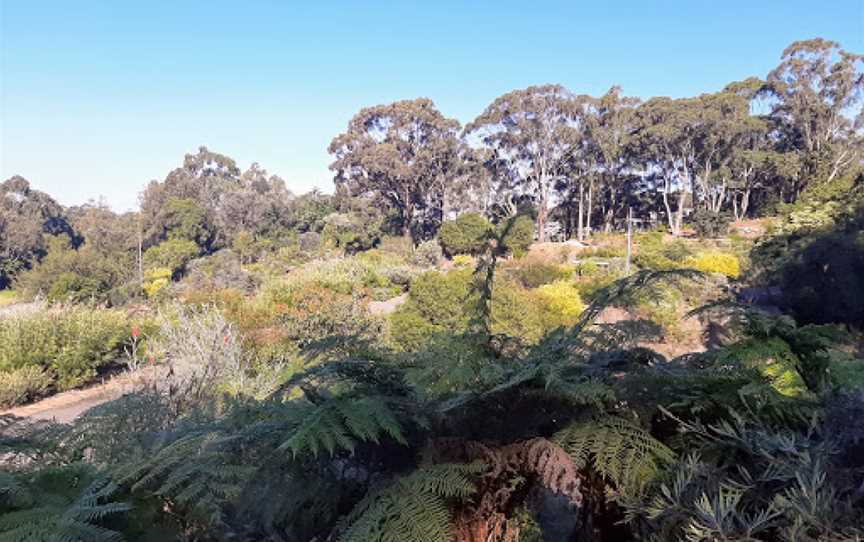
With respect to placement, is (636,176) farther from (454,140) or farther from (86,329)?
(86,329)

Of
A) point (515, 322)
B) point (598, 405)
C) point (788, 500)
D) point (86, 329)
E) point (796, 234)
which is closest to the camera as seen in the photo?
point (788, 500)

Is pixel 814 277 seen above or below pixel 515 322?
below

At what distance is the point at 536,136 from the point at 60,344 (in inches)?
1012

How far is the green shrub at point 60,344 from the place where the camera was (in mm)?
8234

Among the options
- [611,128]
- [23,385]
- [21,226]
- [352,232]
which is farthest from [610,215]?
[21,226]

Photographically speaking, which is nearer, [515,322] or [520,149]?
[515,322]

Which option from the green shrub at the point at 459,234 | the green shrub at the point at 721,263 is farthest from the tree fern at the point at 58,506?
the green shrub at the point at 459,234

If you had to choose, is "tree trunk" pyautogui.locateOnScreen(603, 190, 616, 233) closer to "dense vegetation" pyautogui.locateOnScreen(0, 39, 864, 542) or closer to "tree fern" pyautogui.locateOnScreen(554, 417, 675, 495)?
"dense vegetation" pyautogui.locateOnScreen(0, 39, 864, 542)

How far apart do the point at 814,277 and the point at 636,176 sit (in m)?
23.7

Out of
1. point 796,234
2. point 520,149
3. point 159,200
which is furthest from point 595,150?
point 159,200

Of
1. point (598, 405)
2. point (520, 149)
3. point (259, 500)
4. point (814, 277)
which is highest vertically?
point (520, 149)

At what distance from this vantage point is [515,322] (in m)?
7.41

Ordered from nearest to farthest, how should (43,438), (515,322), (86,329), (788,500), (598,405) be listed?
(788,500) → (598,405) → (43,438) → (515,322) → (86,329)

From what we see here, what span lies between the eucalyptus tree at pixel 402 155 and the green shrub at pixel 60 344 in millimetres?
22681
